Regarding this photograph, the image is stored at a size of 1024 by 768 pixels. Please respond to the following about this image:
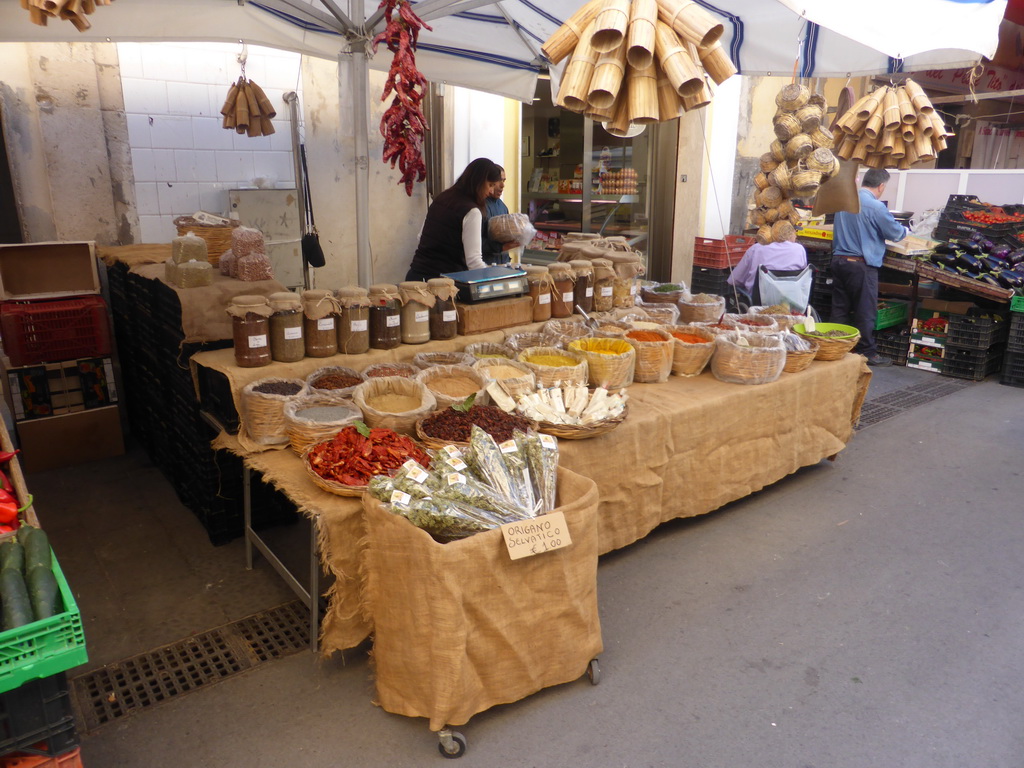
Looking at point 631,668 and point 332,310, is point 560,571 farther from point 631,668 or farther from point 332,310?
point 332,310

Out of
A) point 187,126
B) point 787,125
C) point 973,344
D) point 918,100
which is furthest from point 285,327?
→ point 973,344

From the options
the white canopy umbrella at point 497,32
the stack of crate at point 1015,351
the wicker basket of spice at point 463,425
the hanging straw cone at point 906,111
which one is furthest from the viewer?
the stack of crate at point 1015,351

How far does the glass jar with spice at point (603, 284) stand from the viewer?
447cm

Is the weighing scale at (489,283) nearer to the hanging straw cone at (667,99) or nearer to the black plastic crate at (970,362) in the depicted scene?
the hanging straw cone at (667,99)

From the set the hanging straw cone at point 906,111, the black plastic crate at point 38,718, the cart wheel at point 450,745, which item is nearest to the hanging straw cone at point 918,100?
the hanging straw cone at point 906,111

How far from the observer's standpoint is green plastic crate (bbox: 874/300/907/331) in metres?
7.14

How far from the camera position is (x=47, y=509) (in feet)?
12.8

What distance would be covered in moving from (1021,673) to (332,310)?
3.20 meters

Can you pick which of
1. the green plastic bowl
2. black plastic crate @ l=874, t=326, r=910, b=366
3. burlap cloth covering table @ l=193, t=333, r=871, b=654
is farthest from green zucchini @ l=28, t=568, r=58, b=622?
black plastic crate @ l=874, t=326, r=910, b=366

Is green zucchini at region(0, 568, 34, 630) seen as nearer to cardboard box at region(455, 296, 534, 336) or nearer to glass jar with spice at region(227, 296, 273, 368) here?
glass jar with spice at region(227, 296, 273, 368)

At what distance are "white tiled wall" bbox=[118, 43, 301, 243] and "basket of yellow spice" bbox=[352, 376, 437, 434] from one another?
10.3ft

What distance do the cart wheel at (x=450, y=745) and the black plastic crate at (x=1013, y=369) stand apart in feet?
20.7

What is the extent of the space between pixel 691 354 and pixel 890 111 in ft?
5.83

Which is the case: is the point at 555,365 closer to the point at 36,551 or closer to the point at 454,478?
the point at 454,478
